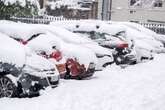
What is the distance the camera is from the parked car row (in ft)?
33.0

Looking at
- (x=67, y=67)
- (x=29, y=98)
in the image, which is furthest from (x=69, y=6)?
(x=29, y=98)

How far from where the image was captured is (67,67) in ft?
41.7

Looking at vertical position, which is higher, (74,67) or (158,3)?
(158,3)

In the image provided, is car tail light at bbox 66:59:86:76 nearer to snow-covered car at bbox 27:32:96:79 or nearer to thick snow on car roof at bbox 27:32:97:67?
snow-covered car at bbox 27:32:96:79

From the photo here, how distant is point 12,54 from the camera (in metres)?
10.2

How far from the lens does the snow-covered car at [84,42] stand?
1382cm

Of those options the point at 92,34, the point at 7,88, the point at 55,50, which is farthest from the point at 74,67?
the point at 92,34

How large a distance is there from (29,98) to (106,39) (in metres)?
7.07

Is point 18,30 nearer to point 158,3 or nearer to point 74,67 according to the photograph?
point 74,67

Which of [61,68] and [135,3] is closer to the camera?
[61,68]

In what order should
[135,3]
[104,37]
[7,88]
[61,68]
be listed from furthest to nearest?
[135,3]
[104,37]
[61,68]
[7,88]

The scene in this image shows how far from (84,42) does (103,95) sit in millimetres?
3788

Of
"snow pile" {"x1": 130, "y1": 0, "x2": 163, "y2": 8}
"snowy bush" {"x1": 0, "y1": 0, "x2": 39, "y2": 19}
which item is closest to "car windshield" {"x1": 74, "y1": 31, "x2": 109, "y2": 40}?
"snowy bush" {"x1": 0, "y1": 0, "x2": 39, "y2": 19}

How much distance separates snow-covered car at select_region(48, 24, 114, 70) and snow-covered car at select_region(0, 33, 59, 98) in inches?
132
